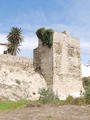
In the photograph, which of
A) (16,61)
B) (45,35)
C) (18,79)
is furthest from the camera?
(45,35)

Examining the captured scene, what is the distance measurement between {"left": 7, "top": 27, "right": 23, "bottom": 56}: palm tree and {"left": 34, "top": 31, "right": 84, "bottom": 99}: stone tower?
41.7ft

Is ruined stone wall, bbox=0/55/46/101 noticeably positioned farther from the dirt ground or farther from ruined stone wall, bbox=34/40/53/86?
the dirt ground

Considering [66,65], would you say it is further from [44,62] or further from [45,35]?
[45,35]

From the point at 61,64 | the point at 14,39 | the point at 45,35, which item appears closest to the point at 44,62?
the point at 61,64

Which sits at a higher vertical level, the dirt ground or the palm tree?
the palm tree

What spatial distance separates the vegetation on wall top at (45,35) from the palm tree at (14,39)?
43.4 ft

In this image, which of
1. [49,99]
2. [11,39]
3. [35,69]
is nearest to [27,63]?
[35,69]

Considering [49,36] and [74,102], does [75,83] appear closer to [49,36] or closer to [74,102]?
[49,36]

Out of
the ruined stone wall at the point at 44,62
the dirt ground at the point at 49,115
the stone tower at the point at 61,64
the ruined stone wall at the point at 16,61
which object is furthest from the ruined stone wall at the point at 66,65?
the dirt ground at the point at 49,115

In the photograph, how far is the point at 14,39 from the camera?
2836cm

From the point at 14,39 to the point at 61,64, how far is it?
49.0ft

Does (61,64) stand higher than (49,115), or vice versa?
(61,64)

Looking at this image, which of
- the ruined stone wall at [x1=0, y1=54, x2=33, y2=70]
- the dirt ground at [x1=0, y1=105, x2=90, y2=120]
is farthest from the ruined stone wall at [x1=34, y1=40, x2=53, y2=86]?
the dirt ground at [x1=0, y1=105, x2=90, y2=120]

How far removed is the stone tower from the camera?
1465 cm
